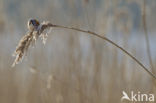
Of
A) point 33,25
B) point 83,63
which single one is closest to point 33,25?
point 33,25

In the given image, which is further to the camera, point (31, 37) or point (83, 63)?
point (83, 63)

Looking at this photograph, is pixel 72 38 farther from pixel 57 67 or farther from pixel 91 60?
pixel 57 67

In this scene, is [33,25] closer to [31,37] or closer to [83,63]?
[31,37]

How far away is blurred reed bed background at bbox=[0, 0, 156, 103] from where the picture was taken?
180cm

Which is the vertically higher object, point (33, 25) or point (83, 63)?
point (83, 63)

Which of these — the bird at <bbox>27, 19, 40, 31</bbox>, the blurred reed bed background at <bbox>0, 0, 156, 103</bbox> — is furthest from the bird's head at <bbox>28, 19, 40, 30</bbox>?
the blurred reed bed background at <bbox>0, 0, 156, 103</bbox>

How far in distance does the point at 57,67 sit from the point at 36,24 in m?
1.74

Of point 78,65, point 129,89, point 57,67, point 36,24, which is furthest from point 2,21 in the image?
point 36,24

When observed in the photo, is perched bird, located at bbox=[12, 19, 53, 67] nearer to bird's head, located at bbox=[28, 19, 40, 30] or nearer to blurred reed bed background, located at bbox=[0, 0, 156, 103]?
bird's head, located at bbox=[28, 19, 40, 30]

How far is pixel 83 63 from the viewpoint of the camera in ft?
A: 7.20

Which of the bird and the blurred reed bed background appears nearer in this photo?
the bird

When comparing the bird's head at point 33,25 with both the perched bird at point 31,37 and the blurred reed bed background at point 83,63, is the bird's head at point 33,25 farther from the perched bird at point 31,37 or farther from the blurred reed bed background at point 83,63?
the blurred reed bed background at point 83,63

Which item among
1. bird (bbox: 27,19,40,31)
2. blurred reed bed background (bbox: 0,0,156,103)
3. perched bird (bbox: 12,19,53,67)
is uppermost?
blurred reed bed background (bbox: 0,0,156,103)

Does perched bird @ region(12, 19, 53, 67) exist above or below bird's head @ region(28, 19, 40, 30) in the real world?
below
